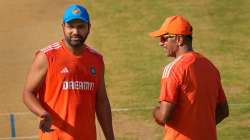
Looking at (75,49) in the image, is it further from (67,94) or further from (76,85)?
(67,94)

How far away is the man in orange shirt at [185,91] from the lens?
765cm

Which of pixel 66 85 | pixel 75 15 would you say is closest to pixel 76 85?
pixel 66 85

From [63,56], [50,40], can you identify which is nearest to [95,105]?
[63,56]

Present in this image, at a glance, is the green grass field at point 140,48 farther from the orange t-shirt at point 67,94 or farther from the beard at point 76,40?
the beard at point 76,40

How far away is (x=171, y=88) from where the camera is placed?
300 inches

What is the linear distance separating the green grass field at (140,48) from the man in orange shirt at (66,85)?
784 cm

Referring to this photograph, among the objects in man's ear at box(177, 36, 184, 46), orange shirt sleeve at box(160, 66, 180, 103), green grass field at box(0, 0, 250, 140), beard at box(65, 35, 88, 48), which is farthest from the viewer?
green grass field at box(0, 0, 250, 140)

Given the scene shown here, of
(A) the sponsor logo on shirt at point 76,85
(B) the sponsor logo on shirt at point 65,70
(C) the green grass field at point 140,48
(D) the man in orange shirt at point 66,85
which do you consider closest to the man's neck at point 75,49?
(D) the man in orange shirt at point 66,85

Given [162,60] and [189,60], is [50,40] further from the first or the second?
[189,60]

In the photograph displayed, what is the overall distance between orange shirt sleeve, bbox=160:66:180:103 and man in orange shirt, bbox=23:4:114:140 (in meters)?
0.96

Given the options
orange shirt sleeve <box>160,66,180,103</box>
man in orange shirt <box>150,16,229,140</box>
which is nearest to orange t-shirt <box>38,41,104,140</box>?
man in orange shirt <box>150,16,229,140</box>

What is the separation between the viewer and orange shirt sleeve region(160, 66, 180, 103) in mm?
7605

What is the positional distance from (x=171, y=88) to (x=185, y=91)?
169 mm

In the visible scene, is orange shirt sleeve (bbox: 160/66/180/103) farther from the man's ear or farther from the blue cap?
the blue cap
